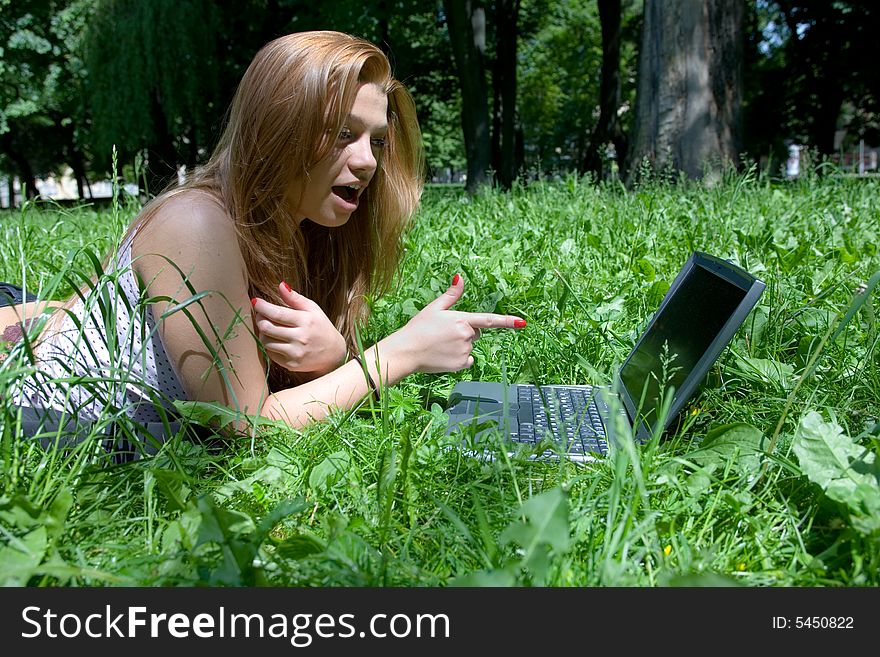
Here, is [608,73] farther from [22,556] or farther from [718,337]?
[22,556]

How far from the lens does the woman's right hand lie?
2.13 metres

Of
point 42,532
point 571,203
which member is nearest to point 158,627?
point 42,532

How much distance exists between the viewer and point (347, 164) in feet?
7.13

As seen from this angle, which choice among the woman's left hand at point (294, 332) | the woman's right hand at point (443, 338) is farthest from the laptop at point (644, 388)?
the woman's left hand at point (294, 332)

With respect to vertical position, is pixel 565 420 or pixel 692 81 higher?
pixel 692 81

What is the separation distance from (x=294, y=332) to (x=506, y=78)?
57.2ft

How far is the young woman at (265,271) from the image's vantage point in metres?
1.93

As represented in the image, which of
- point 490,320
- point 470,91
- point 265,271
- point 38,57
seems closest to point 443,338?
point 490,320

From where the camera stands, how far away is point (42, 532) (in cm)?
128

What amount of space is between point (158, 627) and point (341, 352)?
122 centimetres

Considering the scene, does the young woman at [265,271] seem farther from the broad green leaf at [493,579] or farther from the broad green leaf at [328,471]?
the broad green leaf at [493,579]

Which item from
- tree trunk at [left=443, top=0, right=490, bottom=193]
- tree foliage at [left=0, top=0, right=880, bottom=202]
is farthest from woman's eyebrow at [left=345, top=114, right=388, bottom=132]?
tree trunk at [left=443, top=0, right=490, bottom=193]

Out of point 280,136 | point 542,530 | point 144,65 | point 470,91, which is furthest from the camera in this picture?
point 144,65

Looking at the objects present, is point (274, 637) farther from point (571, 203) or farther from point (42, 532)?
point (571, 203)
